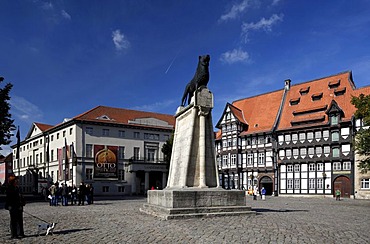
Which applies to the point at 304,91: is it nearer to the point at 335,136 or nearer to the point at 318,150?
the point at 335,136

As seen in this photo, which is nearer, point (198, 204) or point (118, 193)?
point (198, 204)

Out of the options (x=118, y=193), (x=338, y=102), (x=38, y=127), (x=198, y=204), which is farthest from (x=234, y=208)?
(x=38, y=127)

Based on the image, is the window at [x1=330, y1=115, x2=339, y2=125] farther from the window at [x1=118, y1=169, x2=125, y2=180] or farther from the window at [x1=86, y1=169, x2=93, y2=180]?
the window at [x1=86, y1=169, x2=93, y2=180]

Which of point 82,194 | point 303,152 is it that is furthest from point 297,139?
point 82,194

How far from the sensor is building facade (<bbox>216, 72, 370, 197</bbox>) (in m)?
46.0

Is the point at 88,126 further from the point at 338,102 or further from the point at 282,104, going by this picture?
the point at 338,102

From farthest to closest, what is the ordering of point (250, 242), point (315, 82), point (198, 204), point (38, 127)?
point (38, 127), point (315, 82), point (198, 204), point (250, 242)

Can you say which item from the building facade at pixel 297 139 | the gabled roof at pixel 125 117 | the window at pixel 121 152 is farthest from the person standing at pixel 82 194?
the building facade at pixel 297 139

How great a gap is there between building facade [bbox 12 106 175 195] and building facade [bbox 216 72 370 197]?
36.9ft

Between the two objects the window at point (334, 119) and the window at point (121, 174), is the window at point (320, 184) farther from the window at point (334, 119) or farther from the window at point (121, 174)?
the window at point (121, 174)

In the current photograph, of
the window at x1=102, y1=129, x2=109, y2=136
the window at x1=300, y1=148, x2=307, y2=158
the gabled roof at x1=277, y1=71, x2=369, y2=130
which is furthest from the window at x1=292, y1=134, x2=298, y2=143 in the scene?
the window at x1=102, y1=129, x2=109, y2=136

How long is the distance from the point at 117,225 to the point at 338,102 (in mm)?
42945

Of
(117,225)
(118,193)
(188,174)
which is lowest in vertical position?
(118,193)

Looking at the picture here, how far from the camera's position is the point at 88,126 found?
54156 millimetres
